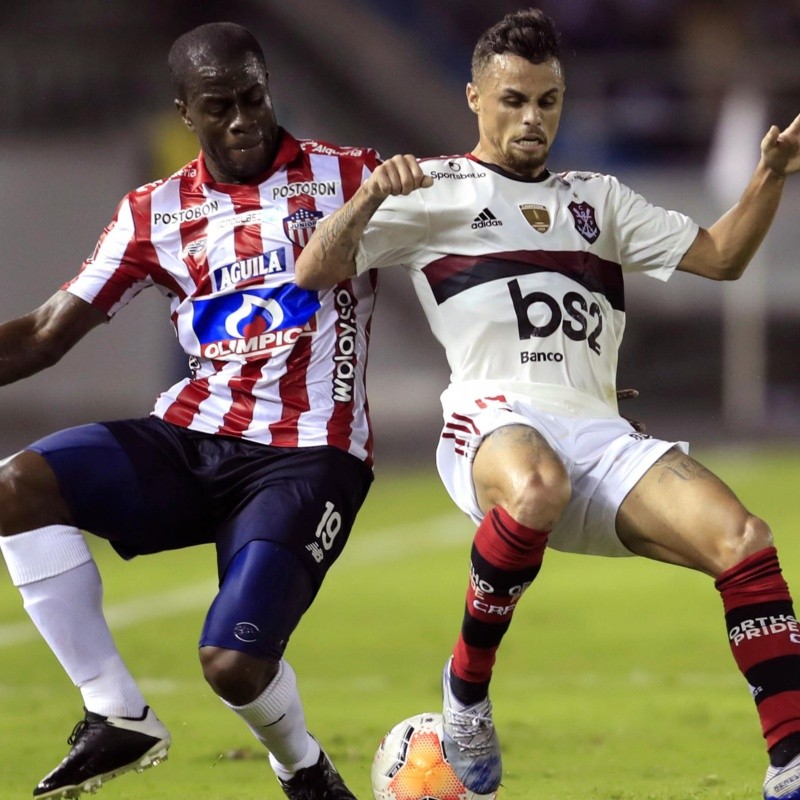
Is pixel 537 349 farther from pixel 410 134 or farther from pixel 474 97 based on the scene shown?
pixel 410 134

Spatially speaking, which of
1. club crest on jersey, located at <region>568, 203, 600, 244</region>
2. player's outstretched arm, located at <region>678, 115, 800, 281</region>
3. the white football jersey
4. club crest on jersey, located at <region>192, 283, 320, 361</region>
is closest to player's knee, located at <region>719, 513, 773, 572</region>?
the white football jersey

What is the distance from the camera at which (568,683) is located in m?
8.15

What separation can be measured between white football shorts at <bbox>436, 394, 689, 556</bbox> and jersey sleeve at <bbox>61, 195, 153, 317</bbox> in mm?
1237

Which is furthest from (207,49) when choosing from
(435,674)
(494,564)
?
(435,674)

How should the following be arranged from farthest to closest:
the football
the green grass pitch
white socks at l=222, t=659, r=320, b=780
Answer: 1. the green grass pitch
2. the football
3. white socks at l=222, t=659, r=320, b=780

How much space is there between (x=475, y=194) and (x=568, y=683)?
12.0 feet

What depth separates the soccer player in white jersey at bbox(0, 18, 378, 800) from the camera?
16.4 feet

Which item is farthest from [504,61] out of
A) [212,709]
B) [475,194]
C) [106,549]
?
[106,549]

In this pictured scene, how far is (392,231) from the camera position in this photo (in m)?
5.10

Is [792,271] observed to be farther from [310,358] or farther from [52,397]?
[310,358]

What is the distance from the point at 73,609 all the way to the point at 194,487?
1.78 feet

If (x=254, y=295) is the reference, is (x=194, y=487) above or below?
→ below

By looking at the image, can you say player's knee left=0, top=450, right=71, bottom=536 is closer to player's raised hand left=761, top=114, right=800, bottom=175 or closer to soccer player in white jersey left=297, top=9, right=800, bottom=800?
soccer player in white jersey left=297, top=9, right=800, bottom=800

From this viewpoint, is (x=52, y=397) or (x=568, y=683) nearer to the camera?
(x=568, y=683)
